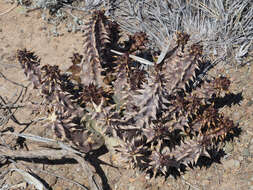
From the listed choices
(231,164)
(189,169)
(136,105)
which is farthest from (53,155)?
(231,164)

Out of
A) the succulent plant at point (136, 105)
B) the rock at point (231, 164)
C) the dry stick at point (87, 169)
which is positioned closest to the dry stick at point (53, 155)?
the dry stick at point (87, 169)

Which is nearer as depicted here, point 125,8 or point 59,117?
point 59,117

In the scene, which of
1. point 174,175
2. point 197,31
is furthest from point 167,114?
point 197,31

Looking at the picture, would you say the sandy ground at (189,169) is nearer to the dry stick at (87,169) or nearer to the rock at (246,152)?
the rock at (246,152)

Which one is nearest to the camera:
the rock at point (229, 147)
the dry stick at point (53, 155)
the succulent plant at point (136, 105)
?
the succulent plant at point (136, 105)

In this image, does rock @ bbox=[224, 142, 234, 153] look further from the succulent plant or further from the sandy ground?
the succulent plant

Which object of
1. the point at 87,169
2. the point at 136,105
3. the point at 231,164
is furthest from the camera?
the point at 231,164

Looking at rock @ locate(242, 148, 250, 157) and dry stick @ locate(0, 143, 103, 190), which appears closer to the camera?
dry stick @ locate(0, 143, 103, 190)

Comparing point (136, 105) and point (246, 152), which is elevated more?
point (136, 105)

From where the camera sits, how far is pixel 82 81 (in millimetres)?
3406

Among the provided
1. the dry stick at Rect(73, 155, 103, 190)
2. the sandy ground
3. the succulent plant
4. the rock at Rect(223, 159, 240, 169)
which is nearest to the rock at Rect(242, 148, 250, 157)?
the sandy ground

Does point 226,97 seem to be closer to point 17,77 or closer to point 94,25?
point 94,25

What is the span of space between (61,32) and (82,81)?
1590 millimetres

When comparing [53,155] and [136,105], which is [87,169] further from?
[136,105]
